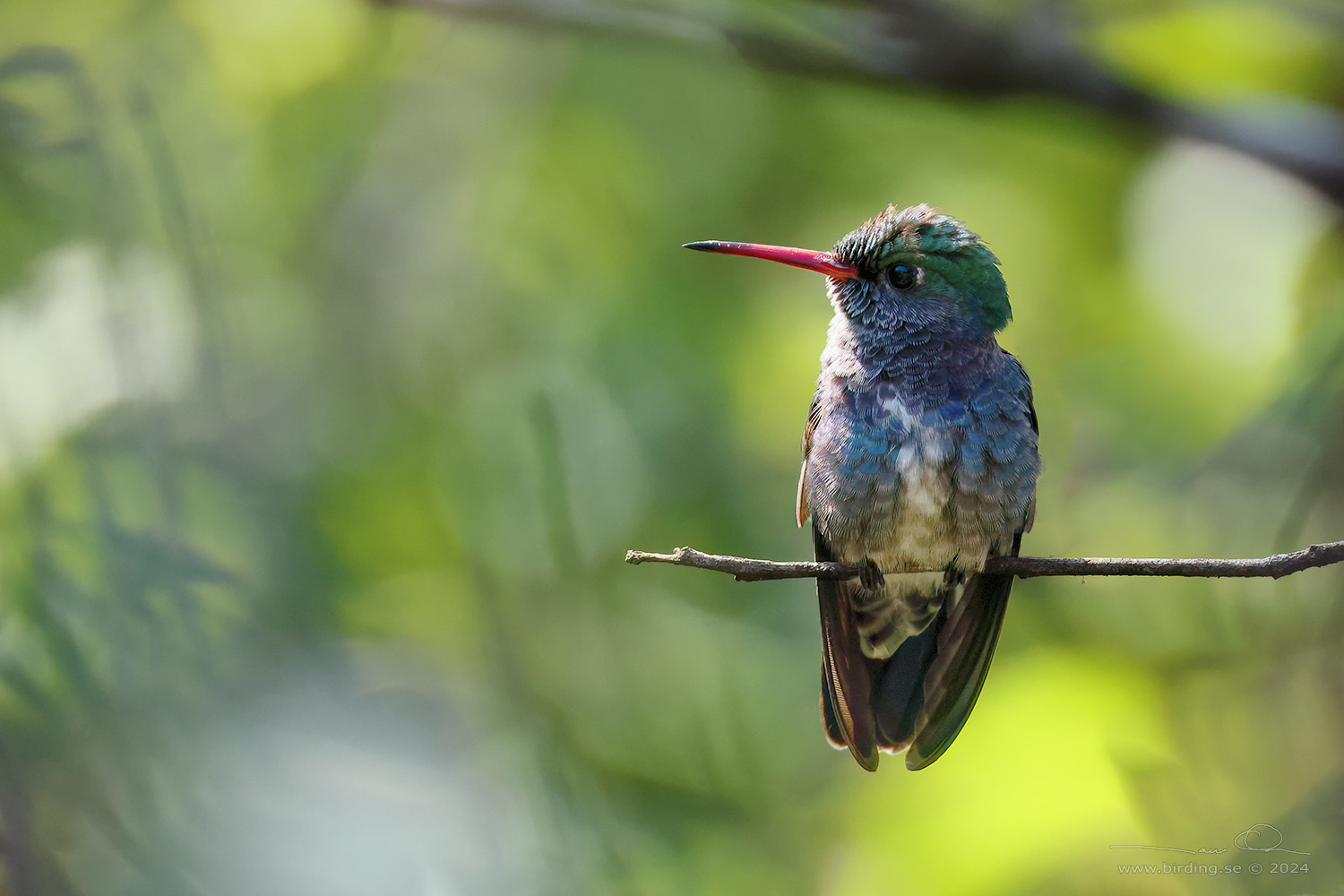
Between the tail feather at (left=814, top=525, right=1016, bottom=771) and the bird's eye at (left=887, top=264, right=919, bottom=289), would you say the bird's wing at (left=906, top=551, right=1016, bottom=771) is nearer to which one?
the tail feather at (left=814, top=525, right=1016, bottom=771)

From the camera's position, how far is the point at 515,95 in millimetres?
4164

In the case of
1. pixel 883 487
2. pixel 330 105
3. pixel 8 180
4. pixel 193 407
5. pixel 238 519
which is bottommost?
pixel 883 487

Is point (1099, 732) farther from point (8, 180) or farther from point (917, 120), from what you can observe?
point (8, 180)

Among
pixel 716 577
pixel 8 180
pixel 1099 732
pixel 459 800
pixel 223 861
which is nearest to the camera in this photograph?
pixel 223 861

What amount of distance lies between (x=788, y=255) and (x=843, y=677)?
31.7 inches

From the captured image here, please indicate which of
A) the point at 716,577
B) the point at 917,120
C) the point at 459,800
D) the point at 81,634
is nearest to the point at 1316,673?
the point at 716,577

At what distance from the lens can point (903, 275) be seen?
188 cm

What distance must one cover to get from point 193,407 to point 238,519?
361 mm

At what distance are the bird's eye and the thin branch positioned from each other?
69 centimetres

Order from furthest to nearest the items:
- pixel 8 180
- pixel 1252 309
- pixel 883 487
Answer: pixel 1252 309, pixel 8 180, pixel 883 487

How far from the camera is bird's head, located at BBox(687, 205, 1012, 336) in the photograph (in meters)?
1.86

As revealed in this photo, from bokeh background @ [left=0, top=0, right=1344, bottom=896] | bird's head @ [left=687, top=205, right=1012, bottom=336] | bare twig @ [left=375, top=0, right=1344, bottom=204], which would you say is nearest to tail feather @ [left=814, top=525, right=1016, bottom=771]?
bird's head @ [left=687, top=205, right=1012, bottom=336]

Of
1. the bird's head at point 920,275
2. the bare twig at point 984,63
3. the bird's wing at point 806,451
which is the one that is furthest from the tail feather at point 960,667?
the bare twig at point 984,63
